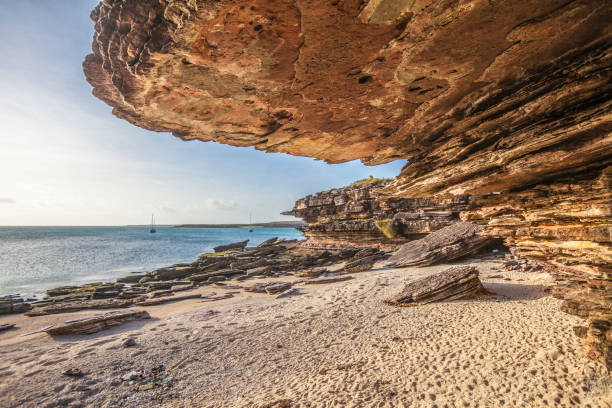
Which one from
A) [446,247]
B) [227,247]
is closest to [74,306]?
[446,247]

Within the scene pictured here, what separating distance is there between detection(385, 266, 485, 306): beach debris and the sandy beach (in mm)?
440

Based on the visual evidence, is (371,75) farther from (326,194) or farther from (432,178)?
(326,194)

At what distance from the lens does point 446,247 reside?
51.6 ft

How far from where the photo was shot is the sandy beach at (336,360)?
14.9ft

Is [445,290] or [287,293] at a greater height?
[445,290]

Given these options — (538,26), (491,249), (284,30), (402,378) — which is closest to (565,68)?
(538,26)

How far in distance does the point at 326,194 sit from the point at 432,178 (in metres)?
25.8

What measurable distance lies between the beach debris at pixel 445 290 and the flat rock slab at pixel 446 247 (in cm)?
623

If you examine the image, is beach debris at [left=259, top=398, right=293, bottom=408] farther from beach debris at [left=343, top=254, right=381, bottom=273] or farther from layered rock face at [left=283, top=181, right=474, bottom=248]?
layered rock face at [left=283, top=181, right=474, bottom=248]

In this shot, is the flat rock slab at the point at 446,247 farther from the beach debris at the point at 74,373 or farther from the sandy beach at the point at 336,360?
the beach debris at the point at 74,373

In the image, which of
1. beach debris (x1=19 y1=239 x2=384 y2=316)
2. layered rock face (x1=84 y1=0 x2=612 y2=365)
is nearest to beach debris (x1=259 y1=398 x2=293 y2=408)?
layered rock face (x1=84 y1=0 x2=612 y2=365)

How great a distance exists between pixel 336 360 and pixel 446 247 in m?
12.4

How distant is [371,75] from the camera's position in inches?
222

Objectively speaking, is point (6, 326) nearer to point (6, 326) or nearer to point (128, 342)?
point (6, 326)
